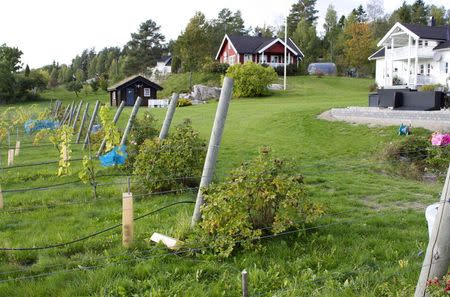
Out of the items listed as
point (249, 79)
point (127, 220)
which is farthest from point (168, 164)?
point (249, 79)

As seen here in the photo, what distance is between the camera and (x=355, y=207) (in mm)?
7285

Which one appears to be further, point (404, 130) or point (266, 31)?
point (266, 31)

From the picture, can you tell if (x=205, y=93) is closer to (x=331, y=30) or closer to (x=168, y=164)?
(x=168, y=164)

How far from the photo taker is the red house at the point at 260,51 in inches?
2239

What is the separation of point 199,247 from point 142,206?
2.44m

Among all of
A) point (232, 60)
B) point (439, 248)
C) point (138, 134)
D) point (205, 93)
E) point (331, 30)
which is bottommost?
point (439, 248)

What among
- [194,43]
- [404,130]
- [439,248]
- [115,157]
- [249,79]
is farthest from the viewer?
[194,43]

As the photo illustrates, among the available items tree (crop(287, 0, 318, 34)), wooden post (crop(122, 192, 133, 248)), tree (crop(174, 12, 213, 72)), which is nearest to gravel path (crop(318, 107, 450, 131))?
wooden post (crop(122, 192, 133, 248))

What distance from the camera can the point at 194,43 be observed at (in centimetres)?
5631

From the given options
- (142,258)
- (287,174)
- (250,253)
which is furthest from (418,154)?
(142,258)

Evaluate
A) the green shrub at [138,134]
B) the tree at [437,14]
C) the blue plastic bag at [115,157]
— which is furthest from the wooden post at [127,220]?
the tree at [437,14]

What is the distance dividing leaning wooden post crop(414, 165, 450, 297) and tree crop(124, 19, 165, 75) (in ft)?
257

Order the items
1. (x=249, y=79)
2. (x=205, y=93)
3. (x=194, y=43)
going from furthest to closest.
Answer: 1. (x=194, y=43)
2. (x=205, y=93)
3. (x=249, y=79)

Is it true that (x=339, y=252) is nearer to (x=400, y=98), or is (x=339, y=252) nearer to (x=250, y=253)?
(x=250, y=253)
